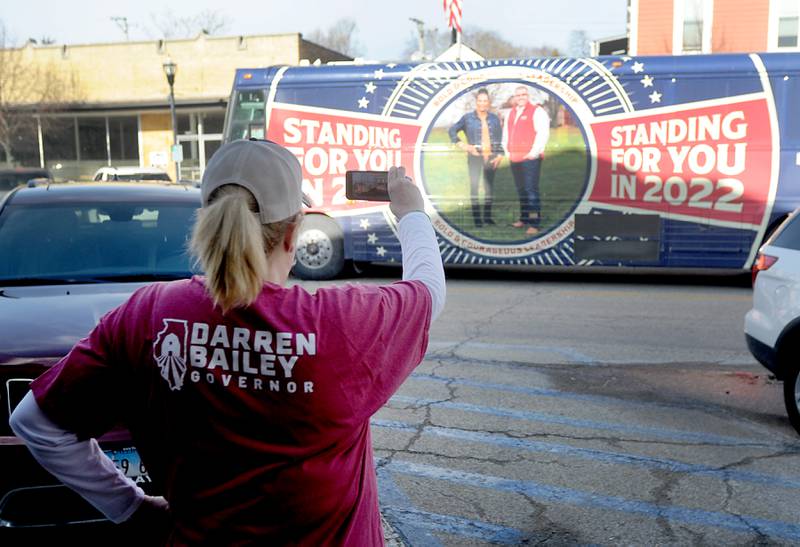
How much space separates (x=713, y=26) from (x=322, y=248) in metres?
17.3

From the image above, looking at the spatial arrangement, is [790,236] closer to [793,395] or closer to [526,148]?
[793,395]

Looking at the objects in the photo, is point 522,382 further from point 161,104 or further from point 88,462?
point 161,104

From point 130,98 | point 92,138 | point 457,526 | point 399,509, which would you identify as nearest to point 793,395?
point 457,526

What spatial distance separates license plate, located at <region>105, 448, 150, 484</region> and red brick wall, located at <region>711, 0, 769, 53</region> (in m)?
25.3

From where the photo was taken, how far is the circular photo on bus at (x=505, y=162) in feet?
43.9

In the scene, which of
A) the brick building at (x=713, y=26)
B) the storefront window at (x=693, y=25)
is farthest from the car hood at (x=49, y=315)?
the storefront window at (x=693, y=25)

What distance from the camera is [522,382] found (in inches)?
286

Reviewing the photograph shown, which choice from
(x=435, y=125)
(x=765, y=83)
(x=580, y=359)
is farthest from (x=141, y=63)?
(x=580, y=359)

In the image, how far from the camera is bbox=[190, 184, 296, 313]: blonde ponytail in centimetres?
163

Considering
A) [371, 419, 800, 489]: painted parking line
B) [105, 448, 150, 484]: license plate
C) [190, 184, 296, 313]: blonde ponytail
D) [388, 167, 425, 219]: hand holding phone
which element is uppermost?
[388, 167, 425, 219]: hand holding phone

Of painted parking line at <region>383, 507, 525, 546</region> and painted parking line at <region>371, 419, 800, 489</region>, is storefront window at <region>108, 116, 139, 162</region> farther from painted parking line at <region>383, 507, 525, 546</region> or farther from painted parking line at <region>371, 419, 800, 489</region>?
painted parking line at <region>383, 507, 525, 546</region>

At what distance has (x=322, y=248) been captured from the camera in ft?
46.2

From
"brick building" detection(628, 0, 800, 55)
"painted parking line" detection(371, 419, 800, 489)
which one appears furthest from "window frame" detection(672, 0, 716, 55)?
"painted parking line" detection(371, 419, 800, 489)

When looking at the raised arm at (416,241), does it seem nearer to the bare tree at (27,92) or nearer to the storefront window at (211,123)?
the storefront window at (211,123)
